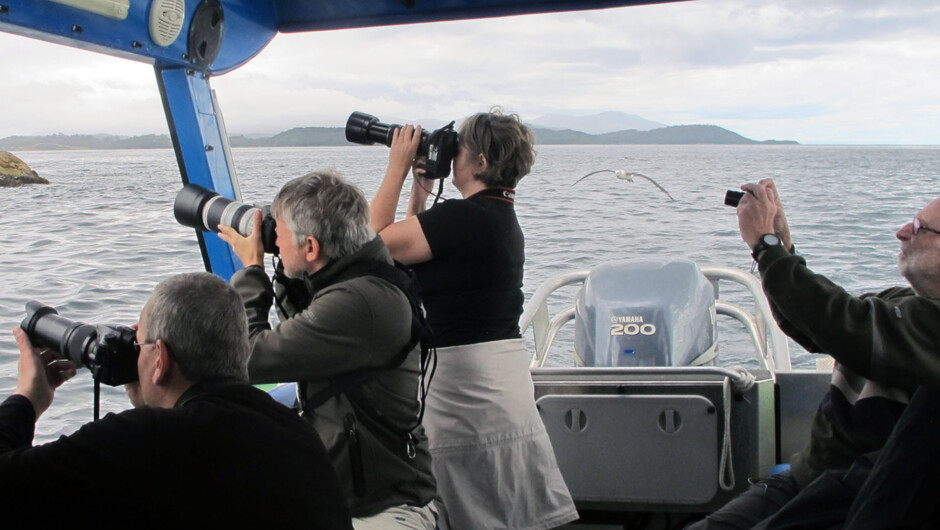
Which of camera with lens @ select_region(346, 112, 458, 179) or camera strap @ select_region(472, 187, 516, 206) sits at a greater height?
camera with lens @ select_region(346, 112, 458, 179)

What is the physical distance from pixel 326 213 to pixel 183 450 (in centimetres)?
70

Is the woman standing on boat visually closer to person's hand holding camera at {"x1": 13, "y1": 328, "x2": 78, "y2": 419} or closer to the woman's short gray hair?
the woman's short gray hair

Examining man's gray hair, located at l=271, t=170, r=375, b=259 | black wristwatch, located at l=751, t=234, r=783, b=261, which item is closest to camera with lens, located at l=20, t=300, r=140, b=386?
man's gray hair, located at l=271, t=170, r=375, b=259

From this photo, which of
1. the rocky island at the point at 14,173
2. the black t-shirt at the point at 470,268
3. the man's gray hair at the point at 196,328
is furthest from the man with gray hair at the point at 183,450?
the rocky island at the point at 14,173

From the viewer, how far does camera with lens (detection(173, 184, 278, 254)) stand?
77.5 inches

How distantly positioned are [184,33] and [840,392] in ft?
6.60

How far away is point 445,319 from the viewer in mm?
2170

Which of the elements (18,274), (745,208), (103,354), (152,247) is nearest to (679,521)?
(745,208)

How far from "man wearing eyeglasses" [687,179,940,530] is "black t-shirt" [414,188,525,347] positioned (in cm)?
59

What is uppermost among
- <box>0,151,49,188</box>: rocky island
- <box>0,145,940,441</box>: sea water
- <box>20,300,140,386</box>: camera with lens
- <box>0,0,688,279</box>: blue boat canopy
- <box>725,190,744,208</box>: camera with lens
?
<box>0,0,688,279</box>: blue boat canopy

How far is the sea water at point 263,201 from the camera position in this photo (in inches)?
159

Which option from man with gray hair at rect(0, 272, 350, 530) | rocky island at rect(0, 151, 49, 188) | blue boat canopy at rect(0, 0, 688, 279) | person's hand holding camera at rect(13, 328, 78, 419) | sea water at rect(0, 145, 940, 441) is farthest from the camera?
sea water at rect(0, 145, 940, 441)

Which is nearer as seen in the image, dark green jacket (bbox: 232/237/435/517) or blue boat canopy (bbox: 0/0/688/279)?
dark green jacket (bbox: 232/237/435/517)

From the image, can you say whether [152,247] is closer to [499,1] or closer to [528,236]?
[499,1]
